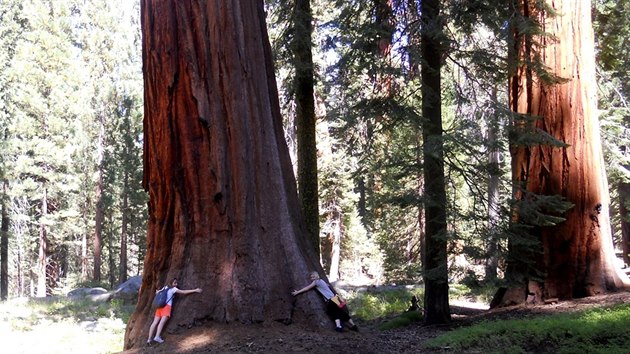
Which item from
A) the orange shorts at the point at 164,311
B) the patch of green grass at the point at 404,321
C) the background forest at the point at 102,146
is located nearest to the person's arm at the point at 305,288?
the orange shorts at the point at 164,311

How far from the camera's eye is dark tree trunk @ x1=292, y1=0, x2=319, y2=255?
11570 mm

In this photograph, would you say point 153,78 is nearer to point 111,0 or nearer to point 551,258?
point 551,258

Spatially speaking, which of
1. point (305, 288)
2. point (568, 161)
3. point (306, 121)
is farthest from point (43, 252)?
point (568, 161)

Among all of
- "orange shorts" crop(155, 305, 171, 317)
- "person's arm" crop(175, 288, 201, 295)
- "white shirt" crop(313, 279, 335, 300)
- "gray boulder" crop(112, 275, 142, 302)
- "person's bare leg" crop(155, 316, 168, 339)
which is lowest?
"gray boulder" crop(112, 275, 142, 302)

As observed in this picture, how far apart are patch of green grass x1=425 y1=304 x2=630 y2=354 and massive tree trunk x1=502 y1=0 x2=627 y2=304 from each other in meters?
2.41

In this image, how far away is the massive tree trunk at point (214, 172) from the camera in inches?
272

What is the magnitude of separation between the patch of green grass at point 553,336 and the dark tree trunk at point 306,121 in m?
5.04

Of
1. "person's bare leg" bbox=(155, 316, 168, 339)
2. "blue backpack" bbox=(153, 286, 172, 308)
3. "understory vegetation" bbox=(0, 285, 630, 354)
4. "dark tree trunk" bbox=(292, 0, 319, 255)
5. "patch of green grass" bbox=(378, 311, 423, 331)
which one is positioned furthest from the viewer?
"dark tree trunk" bbox=(292, 0, 319, 255)

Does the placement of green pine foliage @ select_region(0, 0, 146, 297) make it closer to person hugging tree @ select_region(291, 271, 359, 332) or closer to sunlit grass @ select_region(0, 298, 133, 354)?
sunlit grass @ select_region(0, 298, 133, 354)

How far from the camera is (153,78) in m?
7.44

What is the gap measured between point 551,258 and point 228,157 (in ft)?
20.7

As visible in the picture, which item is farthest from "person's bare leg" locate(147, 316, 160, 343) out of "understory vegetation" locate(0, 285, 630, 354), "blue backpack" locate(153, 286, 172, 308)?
"understory vegetation" locate(0, 285, 630, 354)

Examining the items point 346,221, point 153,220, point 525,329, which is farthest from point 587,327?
point 346,221

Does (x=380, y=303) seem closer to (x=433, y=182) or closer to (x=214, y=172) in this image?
(x=433, y=182)
